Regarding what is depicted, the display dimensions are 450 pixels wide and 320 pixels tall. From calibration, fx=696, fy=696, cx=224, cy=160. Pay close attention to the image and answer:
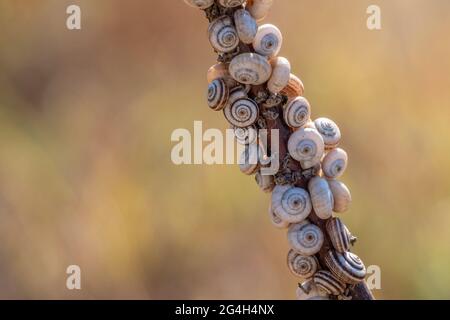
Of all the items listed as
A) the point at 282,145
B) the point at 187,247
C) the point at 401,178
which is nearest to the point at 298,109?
the point at 282,145

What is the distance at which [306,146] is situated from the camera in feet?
2.79

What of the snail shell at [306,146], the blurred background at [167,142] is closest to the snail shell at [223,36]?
the snail shell at [306,146]

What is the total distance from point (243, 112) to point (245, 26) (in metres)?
0.11

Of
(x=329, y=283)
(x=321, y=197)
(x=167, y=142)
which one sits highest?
(x=167, y=142)

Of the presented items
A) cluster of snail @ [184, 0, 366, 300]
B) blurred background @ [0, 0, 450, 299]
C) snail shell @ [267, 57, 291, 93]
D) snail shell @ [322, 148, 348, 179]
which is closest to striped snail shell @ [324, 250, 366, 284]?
cluster of snail @ [184, 0, 366, 300]

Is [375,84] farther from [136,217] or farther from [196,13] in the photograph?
[136,217]

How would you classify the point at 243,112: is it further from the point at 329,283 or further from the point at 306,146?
the point at 329,283

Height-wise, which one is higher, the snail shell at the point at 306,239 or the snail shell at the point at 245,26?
the snail shell at the point at 245,26

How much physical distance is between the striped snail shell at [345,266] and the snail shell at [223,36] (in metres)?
0.28

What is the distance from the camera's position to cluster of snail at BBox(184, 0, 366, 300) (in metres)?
0.84

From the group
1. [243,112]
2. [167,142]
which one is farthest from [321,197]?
[167,142]

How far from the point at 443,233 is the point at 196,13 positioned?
1295 mm

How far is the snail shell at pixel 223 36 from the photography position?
836 mm

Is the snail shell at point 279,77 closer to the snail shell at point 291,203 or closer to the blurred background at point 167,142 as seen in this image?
the snail shell at point 291,203
